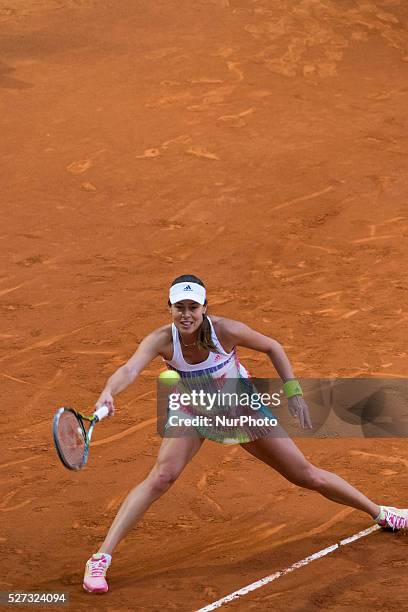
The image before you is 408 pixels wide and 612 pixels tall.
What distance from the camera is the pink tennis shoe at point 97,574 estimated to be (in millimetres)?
7141

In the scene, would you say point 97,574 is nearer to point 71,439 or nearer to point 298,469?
point 71,439

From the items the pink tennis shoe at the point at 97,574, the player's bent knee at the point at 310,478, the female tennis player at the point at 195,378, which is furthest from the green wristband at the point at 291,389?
the pink tennis shoe at the point at 97,574

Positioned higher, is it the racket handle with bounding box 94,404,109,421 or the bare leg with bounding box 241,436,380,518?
the racket handle with bounding box 94,404,109,421

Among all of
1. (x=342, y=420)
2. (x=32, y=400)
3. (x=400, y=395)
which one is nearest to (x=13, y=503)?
(x=32, y=400)

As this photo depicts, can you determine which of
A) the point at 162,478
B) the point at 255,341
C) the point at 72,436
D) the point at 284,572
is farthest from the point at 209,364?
the point at 284,572

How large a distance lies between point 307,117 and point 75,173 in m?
3.57

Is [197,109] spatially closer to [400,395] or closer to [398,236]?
[398,236]

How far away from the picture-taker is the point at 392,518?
25.3ft

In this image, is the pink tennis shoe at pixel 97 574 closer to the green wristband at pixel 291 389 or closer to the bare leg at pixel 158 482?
the bare leg at pixel 158 482

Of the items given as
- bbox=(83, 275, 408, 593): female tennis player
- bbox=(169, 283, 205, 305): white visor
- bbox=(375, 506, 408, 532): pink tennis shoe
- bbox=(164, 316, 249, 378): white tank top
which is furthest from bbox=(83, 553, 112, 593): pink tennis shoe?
bbox=(375, 506, 408, 532): pink tennis shoe

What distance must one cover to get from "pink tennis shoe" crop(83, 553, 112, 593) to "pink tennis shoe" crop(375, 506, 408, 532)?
1821 mm

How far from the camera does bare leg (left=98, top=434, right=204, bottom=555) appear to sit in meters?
7.12

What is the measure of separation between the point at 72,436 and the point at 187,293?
42.3 inches

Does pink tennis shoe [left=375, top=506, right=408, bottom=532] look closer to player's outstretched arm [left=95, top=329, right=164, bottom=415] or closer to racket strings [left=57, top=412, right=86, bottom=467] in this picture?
Answer: player's outstretched arm [left=95, top=329, right=164, bottom=415]
